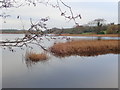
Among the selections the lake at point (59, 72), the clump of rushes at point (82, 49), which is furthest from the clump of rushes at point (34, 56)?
the clump of rushes at point (82, 49)

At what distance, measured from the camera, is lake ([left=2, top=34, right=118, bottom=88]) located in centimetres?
447

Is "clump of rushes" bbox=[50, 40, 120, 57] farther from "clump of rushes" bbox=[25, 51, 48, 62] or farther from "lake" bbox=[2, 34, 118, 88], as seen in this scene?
"clump of rushes" bbox=[25, 51, 48, 62]

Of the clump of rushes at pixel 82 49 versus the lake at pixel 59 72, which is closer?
the lake at pixel 59 72

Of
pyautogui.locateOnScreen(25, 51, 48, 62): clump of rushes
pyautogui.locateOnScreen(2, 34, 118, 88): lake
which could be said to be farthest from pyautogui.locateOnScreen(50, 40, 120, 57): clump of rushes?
pyautogui.locateOnScreen(25, 51, 48, 62): clump of rushes

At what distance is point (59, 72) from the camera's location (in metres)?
5.30

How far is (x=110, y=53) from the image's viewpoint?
25.4ft

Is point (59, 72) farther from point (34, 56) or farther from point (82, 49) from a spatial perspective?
point (82, 49)

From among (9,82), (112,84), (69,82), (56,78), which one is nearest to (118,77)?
(112,84)

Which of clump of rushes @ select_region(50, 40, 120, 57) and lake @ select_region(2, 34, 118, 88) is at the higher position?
clump of rushes @ select_region(50, 40, 120, 57)

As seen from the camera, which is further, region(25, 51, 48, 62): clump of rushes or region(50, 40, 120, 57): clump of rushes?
region(50, 40, 120, 57): clump of rushes

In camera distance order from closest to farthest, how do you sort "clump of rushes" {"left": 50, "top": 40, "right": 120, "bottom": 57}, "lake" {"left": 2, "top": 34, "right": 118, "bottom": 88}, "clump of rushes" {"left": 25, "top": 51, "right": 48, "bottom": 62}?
"lake" {"left": 2, "top": 34, "right": 118, "bottom": 88}, "clump of rushes" {"left": 25, "top": 51, "right": 48, "bottom": 62}, "clump of rushes" {"left": 50, "top": 40, "right": 120, "bottom": 57}

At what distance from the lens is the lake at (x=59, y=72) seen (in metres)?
4.47

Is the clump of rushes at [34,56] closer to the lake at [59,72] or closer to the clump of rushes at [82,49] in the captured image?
the lake at [59,72]

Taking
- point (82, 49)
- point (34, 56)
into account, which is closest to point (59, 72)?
point (34, 56)
